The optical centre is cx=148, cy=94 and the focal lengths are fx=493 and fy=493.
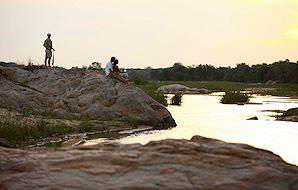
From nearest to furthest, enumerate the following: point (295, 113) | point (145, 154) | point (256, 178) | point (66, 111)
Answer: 1. point (256, 178)
2. point (145, 154)
3. point (66, 111)
4. point (295, 113)

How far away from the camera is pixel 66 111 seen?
81.4 feet

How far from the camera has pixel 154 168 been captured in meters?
6.37

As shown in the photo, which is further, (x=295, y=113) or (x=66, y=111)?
(x=295, y=113)

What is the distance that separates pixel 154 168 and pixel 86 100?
19675 mm

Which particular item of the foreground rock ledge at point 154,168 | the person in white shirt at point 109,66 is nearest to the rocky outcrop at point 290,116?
the person in white shirt at point 109,66

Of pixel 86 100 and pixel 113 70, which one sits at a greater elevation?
pixel 113 70

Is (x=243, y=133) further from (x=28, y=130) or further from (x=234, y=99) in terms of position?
(x=234, y=99)

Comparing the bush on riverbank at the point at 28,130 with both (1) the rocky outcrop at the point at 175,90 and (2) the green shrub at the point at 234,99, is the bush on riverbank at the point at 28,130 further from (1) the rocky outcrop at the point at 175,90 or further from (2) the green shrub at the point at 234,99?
(1) the rocky outcrop at the point at 175,90

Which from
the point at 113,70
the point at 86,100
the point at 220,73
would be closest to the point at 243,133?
the point at 86,100

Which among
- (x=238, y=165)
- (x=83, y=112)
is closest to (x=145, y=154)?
(x=238, y=165)

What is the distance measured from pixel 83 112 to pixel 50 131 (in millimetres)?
5662

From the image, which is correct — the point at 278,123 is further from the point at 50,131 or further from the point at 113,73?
the point at 50,131

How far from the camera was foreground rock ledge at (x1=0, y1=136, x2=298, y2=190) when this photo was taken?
20.0 feet

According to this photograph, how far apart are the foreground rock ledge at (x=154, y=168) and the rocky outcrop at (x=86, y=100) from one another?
17163mm
